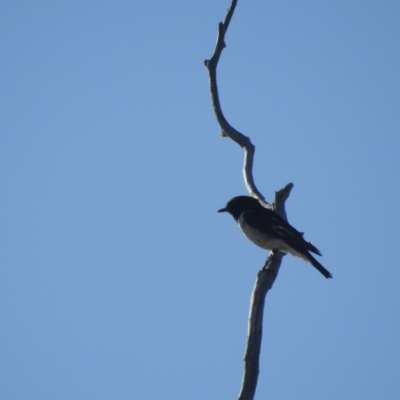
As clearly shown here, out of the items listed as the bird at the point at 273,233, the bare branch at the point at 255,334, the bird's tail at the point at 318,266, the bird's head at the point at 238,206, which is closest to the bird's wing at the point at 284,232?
the bird at the point at 273,233

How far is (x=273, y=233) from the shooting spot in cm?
765

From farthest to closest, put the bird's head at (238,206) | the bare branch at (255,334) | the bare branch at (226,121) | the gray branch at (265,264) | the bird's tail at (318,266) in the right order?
the bird's head at (238,206), the bare branch at (226,121), the bird's tail at (318,266), the gray branch at (265,264), the bare branch at (255,334)

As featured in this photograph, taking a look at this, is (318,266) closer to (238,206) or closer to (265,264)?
(265,264)

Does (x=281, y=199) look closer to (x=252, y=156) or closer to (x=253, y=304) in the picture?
(x=252, y=156)

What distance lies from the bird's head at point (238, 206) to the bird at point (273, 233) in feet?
0.04

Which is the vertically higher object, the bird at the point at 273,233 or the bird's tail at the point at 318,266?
the bird at the point at 273,233

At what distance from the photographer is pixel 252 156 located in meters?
7.68

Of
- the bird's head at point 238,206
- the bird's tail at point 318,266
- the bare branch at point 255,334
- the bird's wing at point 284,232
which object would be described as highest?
the bird's head at point 238,206

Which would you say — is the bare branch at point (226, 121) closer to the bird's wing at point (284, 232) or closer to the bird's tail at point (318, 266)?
the bird's wing at point (284, 232)

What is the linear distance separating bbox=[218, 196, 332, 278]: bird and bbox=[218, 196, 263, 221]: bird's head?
0.04 feet

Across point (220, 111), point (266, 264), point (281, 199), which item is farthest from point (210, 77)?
point (266, 264)

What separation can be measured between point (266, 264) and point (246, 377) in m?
1.91

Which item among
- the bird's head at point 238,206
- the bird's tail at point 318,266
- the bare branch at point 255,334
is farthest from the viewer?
the bird's head at point 238,206

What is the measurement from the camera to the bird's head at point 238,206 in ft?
28.2
